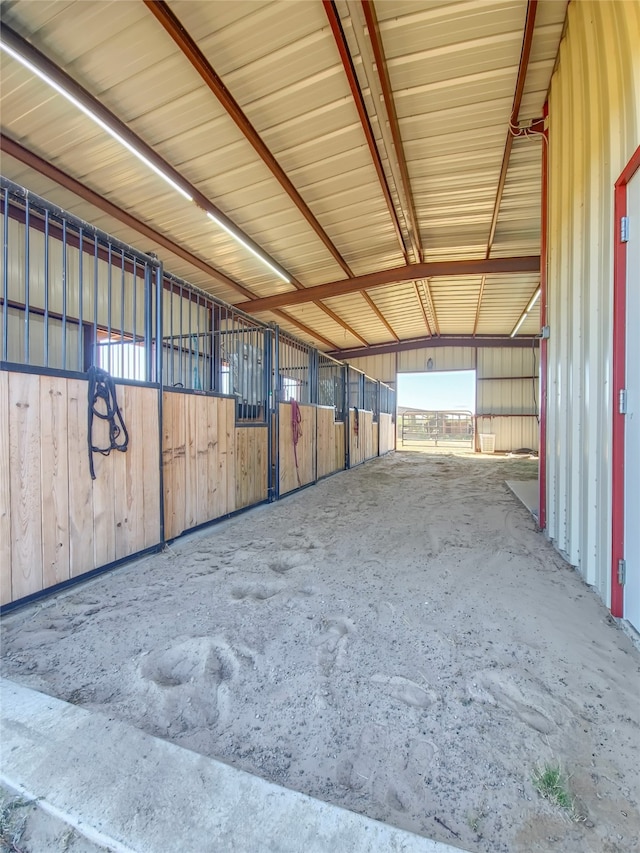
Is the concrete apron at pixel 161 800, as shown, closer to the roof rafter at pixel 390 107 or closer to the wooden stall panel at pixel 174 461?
the wooden stall panel at pixel 174 461

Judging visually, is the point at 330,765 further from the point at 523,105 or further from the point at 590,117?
the point at 523,105

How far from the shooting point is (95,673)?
4.25ft

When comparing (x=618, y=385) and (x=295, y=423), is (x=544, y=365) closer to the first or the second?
(x=618, y=385)

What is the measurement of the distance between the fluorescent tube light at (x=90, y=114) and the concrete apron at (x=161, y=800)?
14.5 ft

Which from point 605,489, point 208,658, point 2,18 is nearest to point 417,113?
point 2,18

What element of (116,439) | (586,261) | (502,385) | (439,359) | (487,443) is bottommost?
(487,443)

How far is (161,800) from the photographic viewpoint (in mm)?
815

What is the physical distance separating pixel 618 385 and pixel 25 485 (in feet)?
9.44

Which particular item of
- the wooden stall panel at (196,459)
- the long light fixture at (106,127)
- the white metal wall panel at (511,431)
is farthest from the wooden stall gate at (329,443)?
the white metal wall panel at (511,431)

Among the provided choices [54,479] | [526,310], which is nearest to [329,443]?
[54,479]

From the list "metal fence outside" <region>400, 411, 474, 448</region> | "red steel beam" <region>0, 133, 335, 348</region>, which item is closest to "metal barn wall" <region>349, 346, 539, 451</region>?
"metal fence outside" <region>400, 411, 474, 448</region>

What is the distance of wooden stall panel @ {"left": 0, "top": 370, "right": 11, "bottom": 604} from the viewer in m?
1.65

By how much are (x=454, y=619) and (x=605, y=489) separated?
1.02m

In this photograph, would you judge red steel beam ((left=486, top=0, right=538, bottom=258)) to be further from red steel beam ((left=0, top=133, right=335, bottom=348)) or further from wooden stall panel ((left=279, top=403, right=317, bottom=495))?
red steel beam ((left=0, top=133, right=335, bottom=348))
